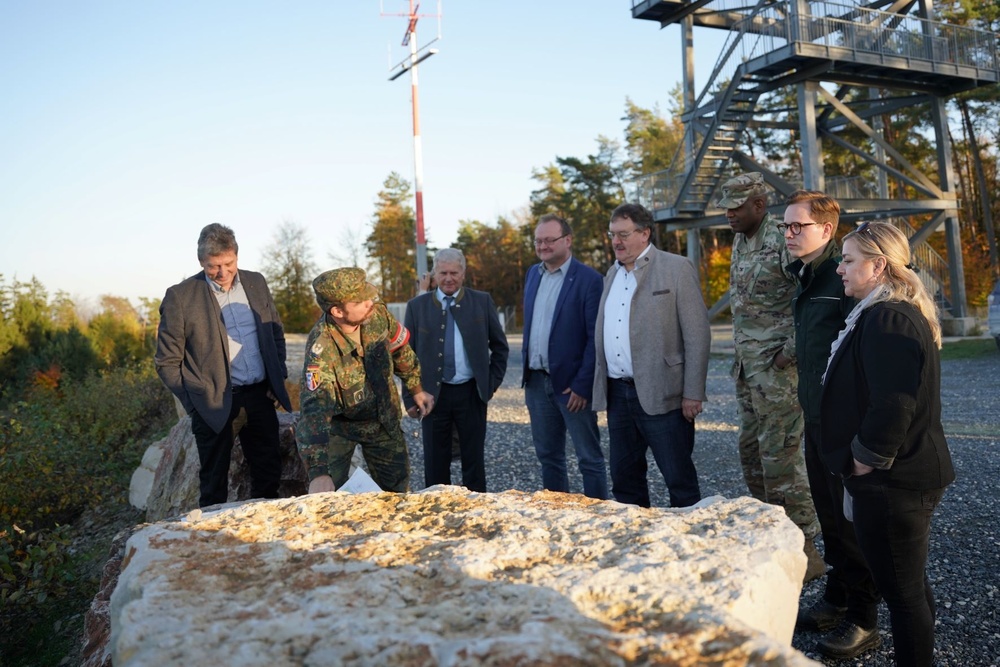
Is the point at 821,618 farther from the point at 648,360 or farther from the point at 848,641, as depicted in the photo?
the point at 648,360

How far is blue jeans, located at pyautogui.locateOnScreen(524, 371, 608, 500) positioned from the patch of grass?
12661 millimetres

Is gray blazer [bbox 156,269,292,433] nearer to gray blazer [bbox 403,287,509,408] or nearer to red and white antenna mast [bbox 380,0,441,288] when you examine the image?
gray blazer [bbox 403,287,509,408]

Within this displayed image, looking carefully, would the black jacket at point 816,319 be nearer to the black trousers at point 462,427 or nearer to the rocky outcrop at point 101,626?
the black trousers at point 462,427

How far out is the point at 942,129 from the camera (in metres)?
18.1

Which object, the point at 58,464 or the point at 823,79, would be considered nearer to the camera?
the point at 58,464

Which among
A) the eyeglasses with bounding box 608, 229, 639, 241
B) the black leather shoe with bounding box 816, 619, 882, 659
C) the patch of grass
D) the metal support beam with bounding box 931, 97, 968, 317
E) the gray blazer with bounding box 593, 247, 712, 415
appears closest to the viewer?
the black leather shoe with bounding box 816, 619, 882, 659

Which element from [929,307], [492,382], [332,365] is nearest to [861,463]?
[929,307]

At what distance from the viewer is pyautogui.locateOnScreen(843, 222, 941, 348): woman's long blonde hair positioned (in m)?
2.70

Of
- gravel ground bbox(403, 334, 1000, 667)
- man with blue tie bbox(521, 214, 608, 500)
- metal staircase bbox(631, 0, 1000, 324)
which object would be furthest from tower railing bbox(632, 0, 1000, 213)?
man with blue tie bbox(521, 214, 608, 500)

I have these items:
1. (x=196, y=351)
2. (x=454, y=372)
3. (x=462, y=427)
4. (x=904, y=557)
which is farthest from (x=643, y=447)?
(x=196, y=351)

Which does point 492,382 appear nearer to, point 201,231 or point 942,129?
point 201,231

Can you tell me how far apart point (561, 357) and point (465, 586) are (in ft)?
9.65

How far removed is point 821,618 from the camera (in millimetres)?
3410

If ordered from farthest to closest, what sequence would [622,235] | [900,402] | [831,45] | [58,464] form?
1. [831,45]
2. [58,464]
3. [622,235]
4. [900,402]
